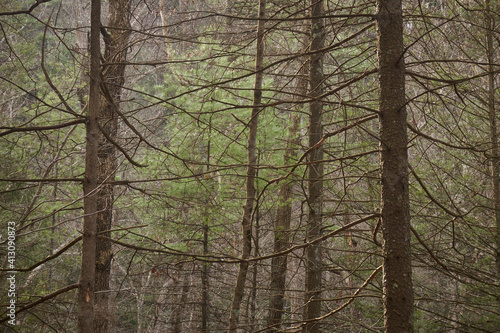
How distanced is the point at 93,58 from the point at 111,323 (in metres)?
13.4

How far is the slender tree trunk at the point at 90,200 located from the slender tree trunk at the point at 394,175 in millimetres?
2060

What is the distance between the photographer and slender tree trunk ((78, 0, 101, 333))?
120 inches

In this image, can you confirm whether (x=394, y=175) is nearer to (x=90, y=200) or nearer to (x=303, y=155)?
(x=303, y=155)

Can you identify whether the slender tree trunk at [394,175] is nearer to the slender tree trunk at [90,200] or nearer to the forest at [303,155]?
the forest at [303,155]

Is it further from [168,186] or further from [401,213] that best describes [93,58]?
[168,186]

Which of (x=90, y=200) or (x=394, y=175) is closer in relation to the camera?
(x=394, y=175)

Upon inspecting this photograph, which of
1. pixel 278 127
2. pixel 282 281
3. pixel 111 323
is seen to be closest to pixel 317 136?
pixel 278 127

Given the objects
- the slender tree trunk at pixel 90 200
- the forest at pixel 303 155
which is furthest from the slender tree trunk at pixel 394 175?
the slender tree trunk at pixel 90 200

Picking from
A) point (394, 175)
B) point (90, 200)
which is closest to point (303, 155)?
point (394, 175)

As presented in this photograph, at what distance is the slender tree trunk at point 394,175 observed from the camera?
2551 mm

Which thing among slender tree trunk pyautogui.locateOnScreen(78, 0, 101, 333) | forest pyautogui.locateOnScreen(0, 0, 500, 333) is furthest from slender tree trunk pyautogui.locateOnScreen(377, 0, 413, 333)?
slender tree trunk pyautogui.locateOnScreen(78, 0, 101, 333)

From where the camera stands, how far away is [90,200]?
3.12m

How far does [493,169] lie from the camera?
7074mm

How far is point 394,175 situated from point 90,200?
218 centimetres
